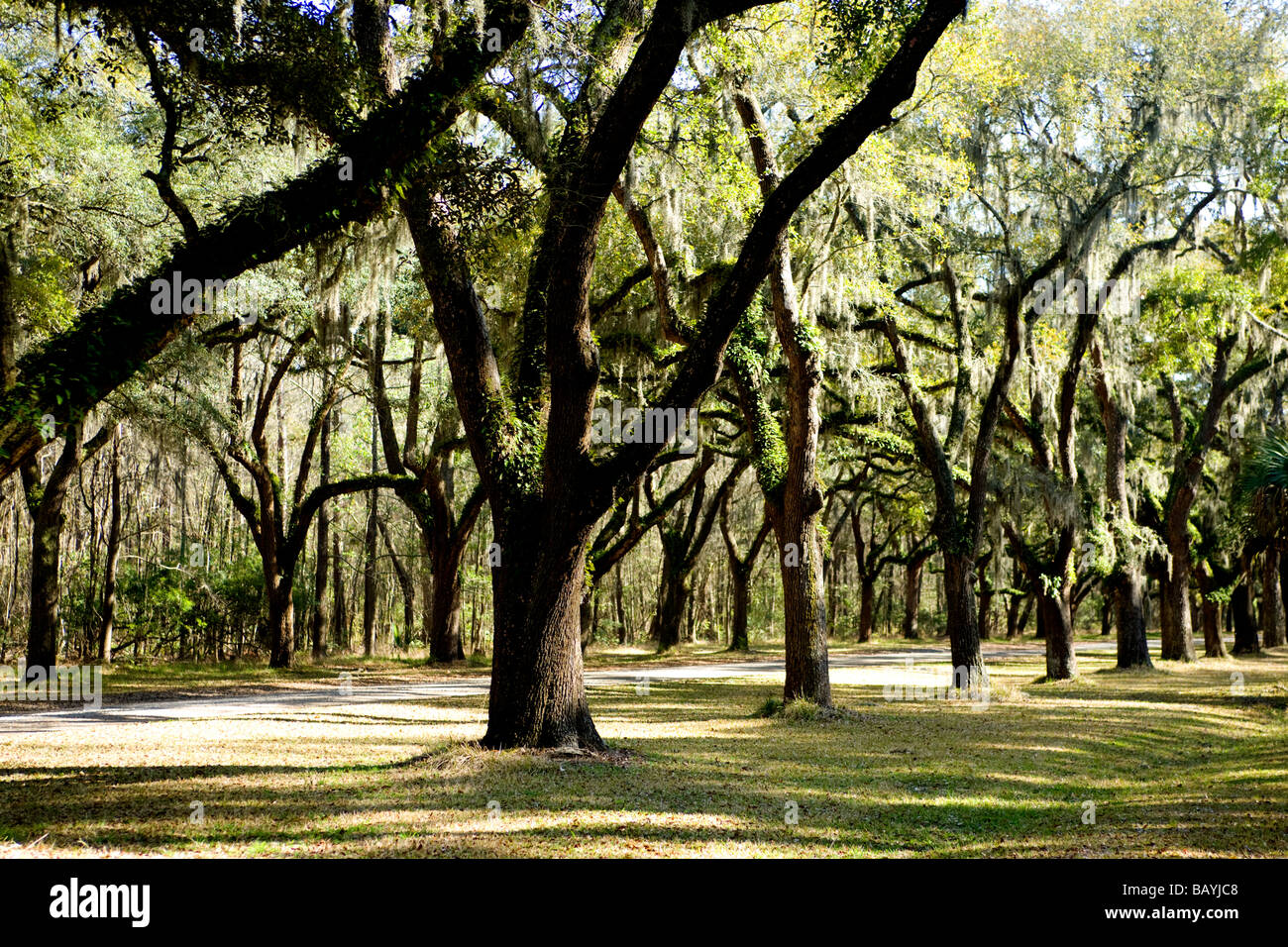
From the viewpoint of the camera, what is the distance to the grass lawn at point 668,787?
5551 millimetres

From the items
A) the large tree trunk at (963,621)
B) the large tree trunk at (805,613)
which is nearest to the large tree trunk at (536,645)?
the large tree trunk at (805,613)

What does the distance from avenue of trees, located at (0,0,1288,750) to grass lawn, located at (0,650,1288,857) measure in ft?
4.72

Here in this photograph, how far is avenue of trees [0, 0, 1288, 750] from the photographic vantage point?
25.2ft

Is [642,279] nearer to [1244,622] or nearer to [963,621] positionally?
[963,621]

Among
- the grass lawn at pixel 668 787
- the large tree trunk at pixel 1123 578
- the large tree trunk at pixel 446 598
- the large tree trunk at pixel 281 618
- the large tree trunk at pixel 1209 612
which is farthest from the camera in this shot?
the large tree trunk at pixel 1209 612

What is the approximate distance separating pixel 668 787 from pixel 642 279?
10122mm

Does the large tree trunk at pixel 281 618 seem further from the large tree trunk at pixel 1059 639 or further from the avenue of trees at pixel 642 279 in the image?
the large tree trunk at pixel 1059 639

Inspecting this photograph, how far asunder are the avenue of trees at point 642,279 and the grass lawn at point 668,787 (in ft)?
4.72

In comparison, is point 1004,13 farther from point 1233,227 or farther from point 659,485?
point 659,485

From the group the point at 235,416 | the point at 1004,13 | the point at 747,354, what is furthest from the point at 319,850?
the point at 1004,13

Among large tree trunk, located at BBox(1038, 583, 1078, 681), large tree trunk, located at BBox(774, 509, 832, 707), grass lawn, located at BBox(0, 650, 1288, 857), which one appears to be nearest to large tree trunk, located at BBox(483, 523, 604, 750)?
grass lawn, located at BBox(0, 650, 1288, 857)

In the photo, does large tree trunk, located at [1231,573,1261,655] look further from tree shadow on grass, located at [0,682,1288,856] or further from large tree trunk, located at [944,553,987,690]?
tree shadow on grass, located at [0,682,1288,856]

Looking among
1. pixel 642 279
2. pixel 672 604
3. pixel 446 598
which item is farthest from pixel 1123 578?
pixel 446 598

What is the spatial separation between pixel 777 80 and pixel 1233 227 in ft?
47.7
